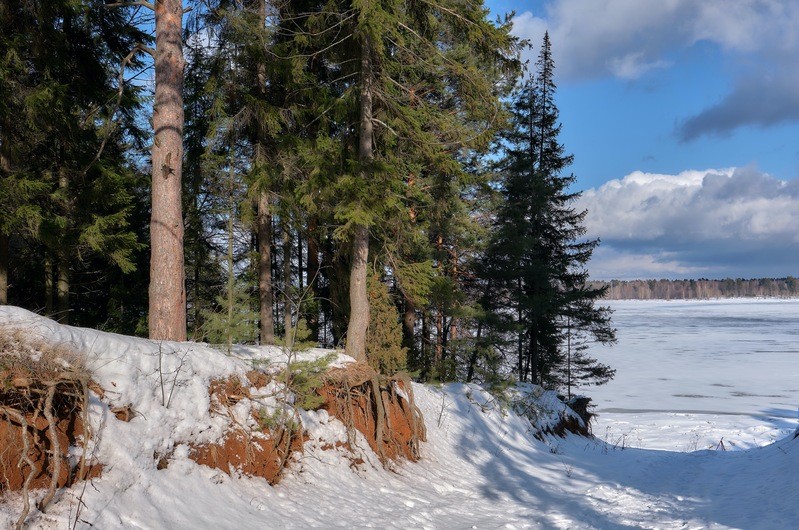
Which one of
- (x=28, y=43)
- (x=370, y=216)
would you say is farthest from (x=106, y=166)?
(x=370, y=216)

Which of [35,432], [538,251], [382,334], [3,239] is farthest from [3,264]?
[538,251]

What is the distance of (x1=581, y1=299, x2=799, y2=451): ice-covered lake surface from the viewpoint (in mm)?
22000

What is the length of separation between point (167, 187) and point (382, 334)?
4.97 metres

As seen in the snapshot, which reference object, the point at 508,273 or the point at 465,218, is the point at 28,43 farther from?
the point at 508,273

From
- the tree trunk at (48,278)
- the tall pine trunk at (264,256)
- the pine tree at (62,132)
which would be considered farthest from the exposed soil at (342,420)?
the tree trunk at (48,278)

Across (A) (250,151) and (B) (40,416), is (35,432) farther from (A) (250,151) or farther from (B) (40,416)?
(A) (250,151)

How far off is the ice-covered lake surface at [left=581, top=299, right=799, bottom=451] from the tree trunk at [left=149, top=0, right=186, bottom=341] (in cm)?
1624

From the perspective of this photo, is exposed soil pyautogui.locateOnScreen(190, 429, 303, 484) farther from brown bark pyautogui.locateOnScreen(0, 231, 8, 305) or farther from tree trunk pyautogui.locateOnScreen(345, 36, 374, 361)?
brown bark pyautogui.locateOnScreen(0, 231, 8, 305)

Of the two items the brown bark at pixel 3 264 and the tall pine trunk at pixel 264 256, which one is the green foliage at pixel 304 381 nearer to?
the tall pine trunk at pixel 264 256

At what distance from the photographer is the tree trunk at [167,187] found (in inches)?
271

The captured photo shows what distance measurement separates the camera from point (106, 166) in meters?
11.3

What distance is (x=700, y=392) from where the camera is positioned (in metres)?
33.6

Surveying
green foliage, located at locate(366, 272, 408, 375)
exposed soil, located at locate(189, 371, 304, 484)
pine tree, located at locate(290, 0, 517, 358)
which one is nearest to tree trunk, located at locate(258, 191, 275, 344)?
pine tree, located at locate(290, 0, 517, 358)

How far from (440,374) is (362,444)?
6486 millimetres
